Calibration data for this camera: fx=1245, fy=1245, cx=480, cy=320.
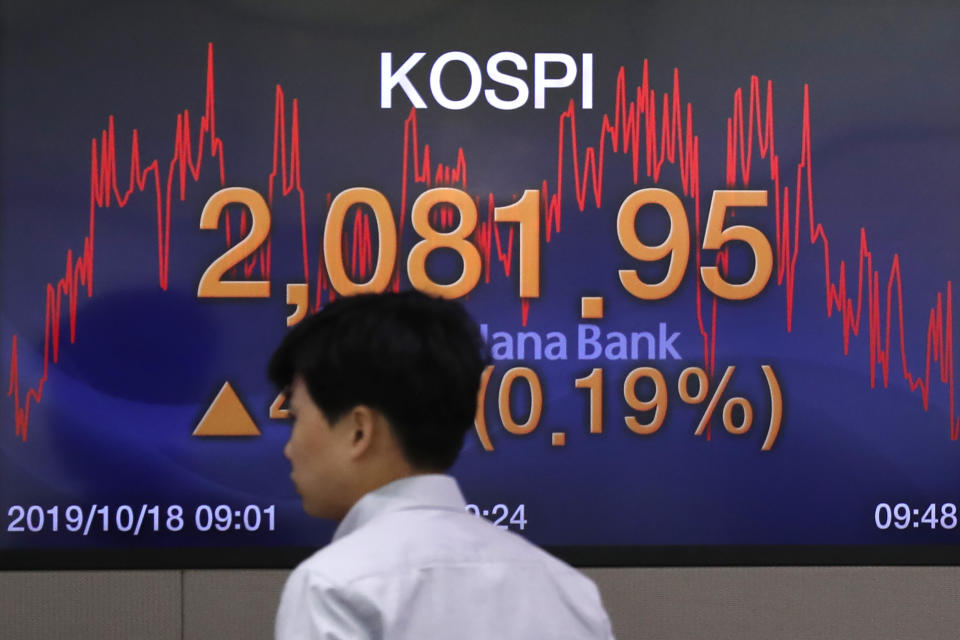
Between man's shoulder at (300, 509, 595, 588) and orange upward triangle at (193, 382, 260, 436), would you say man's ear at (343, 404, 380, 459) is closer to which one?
man's shoulder at (300, 509, 595, 588)

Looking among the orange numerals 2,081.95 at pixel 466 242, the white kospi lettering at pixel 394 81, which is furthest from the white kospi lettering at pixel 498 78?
the orange numerals 2,081.95 at pixel 466 242

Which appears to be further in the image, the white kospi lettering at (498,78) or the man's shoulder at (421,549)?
the white kospi lettering at (498,78)

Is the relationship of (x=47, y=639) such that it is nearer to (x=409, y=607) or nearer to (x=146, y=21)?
(x=146, y=21)

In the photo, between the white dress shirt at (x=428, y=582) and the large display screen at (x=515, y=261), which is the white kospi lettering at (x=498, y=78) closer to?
the large display screen at (x=515, y=261)

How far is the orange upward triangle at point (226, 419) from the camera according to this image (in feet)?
9.15

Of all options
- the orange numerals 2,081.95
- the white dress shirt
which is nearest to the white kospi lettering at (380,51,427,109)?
the orange numerals 2,081.95

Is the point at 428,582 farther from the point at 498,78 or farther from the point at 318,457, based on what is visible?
the point at 498,78

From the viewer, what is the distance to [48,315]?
2.80 metres

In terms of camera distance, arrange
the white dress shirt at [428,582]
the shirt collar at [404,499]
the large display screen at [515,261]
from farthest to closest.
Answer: the large display screen at [515,261]
the shirt collar at [404,499]
the white dress shirt at [428,582]

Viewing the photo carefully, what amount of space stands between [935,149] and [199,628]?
2012 mm

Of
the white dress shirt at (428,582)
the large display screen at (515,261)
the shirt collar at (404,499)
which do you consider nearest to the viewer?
the white dress shirt at (428,582)

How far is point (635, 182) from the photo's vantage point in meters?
2.86

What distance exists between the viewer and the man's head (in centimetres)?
109

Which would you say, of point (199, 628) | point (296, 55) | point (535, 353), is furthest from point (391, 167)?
point (199, 628)
